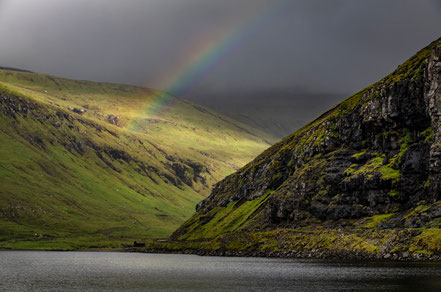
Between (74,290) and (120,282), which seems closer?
(74,290)

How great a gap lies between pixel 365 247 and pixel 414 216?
25092 mm

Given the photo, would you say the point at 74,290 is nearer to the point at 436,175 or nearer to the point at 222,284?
the point at 222,284

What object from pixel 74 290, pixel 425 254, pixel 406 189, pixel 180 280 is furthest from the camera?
pixel 406 189

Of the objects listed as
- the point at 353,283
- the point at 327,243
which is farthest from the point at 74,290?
the point at 327,243

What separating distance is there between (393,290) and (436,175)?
118693 mm

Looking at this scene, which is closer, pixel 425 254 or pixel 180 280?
pixel 180 280

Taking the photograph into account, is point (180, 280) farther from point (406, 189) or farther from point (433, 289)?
point (406, 189)

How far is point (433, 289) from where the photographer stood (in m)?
78.8

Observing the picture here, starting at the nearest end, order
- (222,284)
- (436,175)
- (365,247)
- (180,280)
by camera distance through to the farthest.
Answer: (222,284), (180,280), (365,247), (436,175)

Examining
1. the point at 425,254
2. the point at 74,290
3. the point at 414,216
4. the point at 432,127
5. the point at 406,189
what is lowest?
the point at 74,290

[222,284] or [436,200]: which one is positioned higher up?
[436,200]

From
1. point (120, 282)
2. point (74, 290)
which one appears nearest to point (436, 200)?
point (120, 282)

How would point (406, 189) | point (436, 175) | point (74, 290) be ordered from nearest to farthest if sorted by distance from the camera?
point (74, 290), point (436, 175), point (406, 189)

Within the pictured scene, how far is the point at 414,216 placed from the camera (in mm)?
177625
